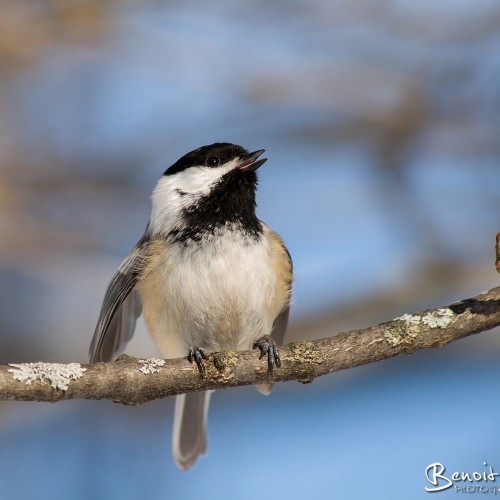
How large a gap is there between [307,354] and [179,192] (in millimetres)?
1192

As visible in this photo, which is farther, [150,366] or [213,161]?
[213,161]

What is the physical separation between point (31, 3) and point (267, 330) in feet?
8.90

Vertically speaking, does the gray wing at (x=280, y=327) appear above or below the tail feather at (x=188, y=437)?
above

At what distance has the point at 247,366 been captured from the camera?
2617 millimetres

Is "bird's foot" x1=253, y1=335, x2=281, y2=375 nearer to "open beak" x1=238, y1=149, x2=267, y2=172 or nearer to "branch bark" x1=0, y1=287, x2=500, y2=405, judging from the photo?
"branch bark" x1=0, y1=287, x2=500, y2=405

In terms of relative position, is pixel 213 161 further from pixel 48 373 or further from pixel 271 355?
pixel 48 373

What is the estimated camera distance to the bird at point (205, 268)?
3.15 meters

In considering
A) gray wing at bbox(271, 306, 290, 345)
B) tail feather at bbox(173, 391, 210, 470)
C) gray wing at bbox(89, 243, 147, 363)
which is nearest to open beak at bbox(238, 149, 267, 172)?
gray wing at bbox(89, 243, 147, 363)

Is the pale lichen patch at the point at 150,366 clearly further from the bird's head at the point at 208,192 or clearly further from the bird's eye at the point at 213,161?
the bird's eye at the point at 213,161

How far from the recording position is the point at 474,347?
4.39 m

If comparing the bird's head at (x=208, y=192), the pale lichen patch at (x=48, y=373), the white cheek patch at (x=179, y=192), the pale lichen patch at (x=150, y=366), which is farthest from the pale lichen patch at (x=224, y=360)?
the white cheek patch at (x=179, y=192)

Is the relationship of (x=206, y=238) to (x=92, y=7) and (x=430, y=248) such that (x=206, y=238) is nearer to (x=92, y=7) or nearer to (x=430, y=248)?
(x=430, y=248)

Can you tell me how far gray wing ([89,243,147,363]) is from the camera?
341 cm

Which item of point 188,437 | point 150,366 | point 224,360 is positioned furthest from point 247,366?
point 188,437
